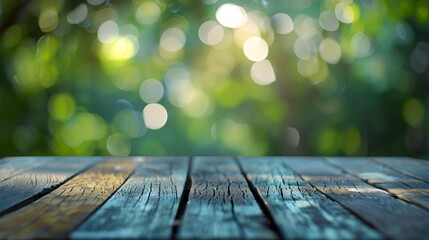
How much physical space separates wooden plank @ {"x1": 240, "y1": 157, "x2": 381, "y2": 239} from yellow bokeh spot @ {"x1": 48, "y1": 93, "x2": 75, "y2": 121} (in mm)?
2852

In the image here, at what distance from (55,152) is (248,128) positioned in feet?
4.43

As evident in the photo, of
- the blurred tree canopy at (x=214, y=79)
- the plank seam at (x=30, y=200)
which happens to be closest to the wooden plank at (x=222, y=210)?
the plank seam at (x=30, y=200)

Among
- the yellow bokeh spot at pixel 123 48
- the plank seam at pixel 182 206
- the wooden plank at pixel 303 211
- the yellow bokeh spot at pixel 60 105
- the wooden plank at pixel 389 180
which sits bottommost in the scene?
the plank seam at pixel 182 206

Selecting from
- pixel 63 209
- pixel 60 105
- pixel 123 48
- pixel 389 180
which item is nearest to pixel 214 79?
pixel 123 48

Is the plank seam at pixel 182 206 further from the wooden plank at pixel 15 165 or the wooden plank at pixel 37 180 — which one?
the wooden plank at pixel 15 165

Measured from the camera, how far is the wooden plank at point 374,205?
38.2 inches

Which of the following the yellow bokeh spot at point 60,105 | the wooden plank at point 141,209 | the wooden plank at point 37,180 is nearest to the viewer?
the wooden plank at point 141,209

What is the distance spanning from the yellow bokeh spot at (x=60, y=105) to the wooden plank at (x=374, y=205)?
2821mm

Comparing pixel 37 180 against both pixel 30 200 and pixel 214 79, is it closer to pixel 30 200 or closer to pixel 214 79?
pixel 30 200

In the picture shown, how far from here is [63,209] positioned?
44.9 inches

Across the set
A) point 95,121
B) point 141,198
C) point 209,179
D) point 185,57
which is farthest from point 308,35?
point 141,198

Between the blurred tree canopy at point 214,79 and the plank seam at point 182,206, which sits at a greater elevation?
the blurred tree canopy at point 214,79

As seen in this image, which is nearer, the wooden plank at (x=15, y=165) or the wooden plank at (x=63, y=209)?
the wooden plank at (x=63, y=209)

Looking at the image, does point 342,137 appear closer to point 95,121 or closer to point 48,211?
point 95,121
